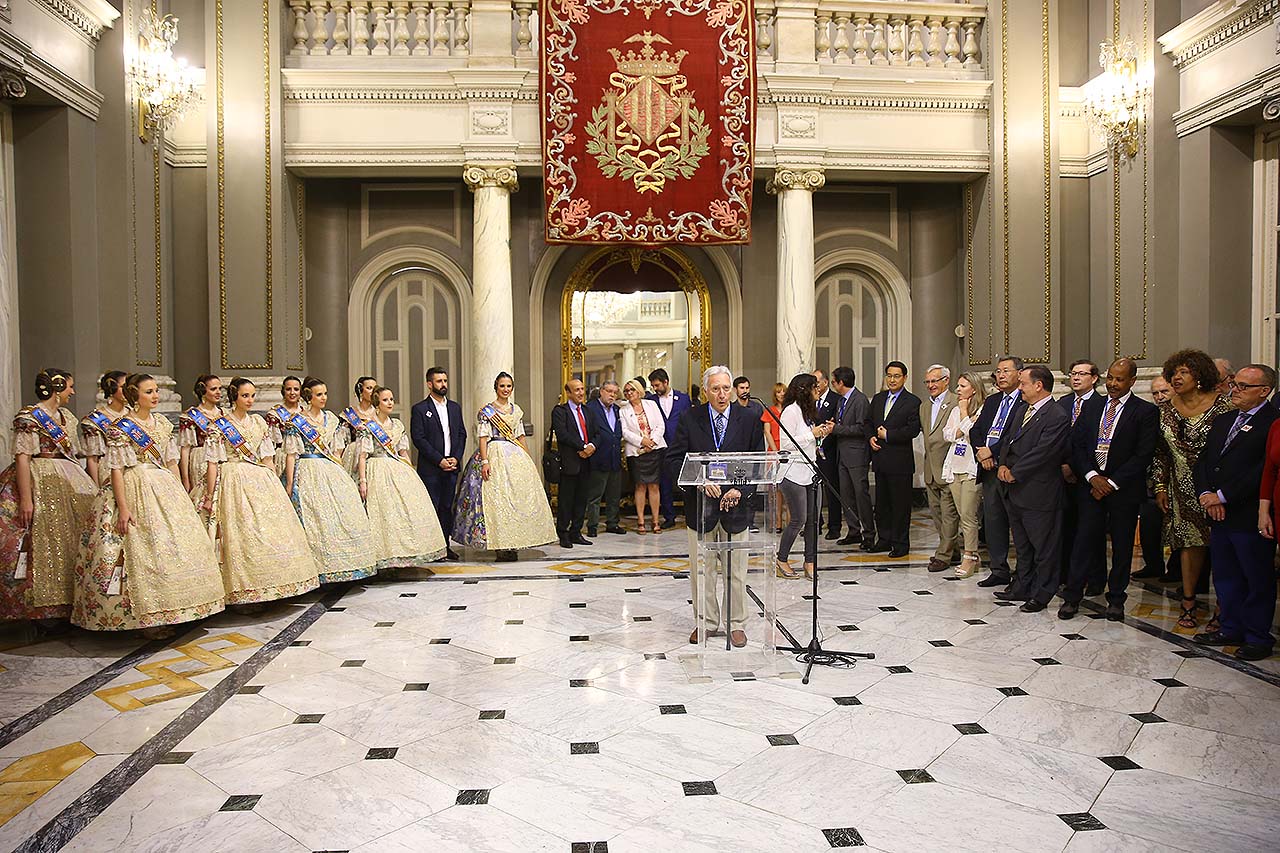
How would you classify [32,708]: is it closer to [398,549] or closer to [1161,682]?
[398,549]

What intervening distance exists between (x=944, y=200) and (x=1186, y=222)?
3303 millimetres

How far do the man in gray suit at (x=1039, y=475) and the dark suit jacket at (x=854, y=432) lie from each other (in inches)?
80.2

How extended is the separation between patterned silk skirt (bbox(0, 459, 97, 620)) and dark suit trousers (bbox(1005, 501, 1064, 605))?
222 inches

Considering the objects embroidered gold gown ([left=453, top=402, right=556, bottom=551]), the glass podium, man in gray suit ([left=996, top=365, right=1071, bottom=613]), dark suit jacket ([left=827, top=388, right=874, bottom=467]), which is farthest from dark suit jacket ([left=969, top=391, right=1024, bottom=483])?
embroidered gold gown ([left=453, top=402, right=556, bottom=551])

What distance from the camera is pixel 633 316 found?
36.7 ft

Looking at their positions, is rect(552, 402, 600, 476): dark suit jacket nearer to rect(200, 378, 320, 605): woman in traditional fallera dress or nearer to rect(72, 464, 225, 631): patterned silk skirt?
rect(200, 378, 320, 605): woman in traditional fallera dress

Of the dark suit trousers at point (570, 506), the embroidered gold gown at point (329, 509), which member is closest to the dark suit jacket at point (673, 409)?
the dark suit trousers at point (570, 506)

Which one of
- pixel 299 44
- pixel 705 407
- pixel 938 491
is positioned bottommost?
pixel 938 491

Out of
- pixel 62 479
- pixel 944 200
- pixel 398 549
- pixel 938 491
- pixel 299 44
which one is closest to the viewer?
pixel 62 479

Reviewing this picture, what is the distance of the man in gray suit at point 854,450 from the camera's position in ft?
25.6

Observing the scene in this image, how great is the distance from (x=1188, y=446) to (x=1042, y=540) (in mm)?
995

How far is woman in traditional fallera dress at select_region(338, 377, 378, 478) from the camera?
6.68 m

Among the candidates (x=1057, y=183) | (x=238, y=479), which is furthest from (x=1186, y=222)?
(x=238, y=479)

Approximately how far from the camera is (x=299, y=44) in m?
9.23
